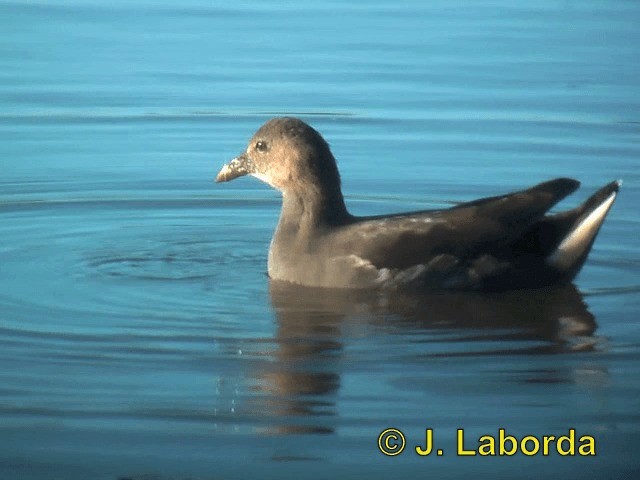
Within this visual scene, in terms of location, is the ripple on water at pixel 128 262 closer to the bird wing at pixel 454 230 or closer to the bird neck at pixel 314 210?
the bird neck at pixel 314 210

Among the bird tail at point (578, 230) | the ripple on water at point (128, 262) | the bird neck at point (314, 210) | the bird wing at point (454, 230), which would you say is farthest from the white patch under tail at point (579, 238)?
the ripple on water at point (128, 262)

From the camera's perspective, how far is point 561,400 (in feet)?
28.6

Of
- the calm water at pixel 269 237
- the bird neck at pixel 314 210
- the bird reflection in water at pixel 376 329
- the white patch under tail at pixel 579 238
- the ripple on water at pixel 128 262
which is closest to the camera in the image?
the calm water at pixel 269 237

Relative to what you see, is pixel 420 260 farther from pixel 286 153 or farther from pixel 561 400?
pixel 561 400

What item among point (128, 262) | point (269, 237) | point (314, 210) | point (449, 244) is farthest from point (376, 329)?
point (269, 237)

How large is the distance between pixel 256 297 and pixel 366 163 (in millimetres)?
3953

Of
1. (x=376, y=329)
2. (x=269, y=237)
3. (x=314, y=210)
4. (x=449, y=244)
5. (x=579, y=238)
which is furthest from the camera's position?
(x=269, y=237)

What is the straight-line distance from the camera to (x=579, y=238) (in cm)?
1105

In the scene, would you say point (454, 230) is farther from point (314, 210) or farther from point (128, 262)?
point (128, 262)

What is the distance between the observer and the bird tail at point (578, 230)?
11031mm

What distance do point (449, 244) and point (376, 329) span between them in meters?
1.04

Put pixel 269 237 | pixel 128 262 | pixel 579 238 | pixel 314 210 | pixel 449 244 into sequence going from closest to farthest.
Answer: pixel 449 244
pixel 579 238
pixel 314 210
pixel 128 262
pixel 269 237

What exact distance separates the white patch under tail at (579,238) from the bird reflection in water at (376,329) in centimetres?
22

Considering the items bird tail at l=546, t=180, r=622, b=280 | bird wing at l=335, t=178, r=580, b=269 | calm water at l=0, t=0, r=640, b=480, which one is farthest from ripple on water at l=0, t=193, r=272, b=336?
bird tail at l=546, t=180, r=622, b=280
